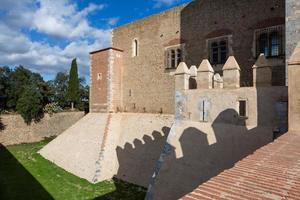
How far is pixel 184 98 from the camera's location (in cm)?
1090

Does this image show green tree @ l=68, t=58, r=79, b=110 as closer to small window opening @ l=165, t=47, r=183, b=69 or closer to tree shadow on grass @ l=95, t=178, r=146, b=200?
small window opening @ l=165, t=47, r=183, b=69

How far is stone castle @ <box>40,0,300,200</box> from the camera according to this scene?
915cm

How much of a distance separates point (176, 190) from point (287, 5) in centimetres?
753

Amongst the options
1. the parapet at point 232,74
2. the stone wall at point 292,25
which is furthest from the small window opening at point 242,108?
the stone wall at point 292,25

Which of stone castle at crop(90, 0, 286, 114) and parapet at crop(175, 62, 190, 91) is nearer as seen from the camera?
parapet at crop(175, 62, 190, 91)

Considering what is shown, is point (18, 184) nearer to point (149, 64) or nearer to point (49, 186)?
point (49, 186)

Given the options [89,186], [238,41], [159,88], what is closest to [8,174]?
[89,186]

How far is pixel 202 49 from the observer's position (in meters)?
16.8

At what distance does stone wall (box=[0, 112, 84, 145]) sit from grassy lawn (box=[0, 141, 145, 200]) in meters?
8.26

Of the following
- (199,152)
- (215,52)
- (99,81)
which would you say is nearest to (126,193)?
(199,152)

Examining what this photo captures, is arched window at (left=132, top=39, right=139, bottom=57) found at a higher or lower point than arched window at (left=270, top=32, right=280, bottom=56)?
higher

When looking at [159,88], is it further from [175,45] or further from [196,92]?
[196,92]

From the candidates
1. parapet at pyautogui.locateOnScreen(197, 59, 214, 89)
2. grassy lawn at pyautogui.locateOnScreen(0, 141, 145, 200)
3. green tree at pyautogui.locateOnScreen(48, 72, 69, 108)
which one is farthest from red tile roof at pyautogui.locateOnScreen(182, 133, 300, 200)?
green tree at pyautogui.locateOnScreen(48, 72, 69, 108)

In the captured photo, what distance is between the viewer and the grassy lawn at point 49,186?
1250 centimetres
